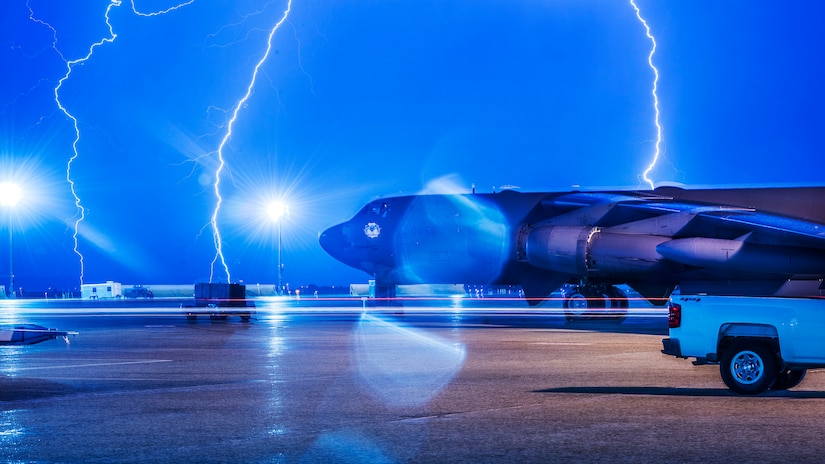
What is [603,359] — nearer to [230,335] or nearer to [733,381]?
[733,381]

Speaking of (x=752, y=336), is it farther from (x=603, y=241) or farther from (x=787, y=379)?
(x=603, y=241)

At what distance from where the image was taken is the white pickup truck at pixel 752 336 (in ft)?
44.5

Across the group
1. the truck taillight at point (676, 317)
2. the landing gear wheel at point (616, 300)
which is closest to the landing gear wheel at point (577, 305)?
the landing gear wheel at point (616, 300)

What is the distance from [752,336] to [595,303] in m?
21.0

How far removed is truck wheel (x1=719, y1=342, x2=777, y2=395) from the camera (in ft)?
45.8

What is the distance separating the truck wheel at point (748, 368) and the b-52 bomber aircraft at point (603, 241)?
1443cm

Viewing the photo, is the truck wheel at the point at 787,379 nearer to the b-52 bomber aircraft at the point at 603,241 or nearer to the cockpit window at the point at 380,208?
the b-52 bomber aircraft at the point at 603,241

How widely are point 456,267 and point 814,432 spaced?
2744 cm

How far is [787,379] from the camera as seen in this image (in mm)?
14562

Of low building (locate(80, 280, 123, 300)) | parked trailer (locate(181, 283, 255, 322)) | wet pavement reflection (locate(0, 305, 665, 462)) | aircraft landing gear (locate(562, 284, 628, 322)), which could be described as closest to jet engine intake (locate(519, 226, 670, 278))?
aircraft landing gear (locate(562, 284, 628, 322))

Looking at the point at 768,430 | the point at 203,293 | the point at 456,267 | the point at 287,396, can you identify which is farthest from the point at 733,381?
the point at 203,293

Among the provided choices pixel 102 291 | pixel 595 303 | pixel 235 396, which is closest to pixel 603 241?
pixel 595 303

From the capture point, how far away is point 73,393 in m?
14.7

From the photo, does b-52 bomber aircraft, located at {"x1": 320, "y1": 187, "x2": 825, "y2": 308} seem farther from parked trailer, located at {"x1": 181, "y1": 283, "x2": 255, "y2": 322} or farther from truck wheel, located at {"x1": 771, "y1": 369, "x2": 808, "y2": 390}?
truck wheel, located at {"x1": 771, "y1": 369, "x2": 808, "y2": 390}
